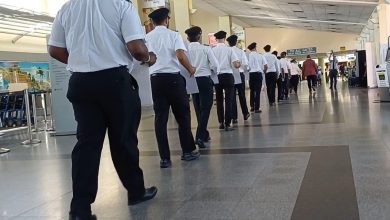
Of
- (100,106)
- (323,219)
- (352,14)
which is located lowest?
(323,219)

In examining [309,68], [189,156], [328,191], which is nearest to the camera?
[328,191]

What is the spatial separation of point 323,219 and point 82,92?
1.75 meters

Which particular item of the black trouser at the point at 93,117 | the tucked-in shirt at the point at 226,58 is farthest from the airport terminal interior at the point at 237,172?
the tucked-in shirt at the point at 226,58

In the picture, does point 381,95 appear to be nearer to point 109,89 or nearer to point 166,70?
point 166,70

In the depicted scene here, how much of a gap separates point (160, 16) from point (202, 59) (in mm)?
1547

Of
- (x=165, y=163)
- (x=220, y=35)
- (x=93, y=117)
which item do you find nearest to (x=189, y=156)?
(x=165, y=163)

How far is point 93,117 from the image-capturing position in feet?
10.5

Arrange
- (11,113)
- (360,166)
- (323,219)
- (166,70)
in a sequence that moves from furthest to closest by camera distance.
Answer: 1. (11,113)
2. (166,70)
3. (360,166)
4. (323,219)

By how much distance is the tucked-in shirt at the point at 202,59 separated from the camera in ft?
21.3

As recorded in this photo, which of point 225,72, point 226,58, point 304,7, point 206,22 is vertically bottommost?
point 225,72

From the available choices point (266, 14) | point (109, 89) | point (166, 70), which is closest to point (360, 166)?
point (166, 70)

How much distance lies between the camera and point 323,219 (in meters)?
2.88

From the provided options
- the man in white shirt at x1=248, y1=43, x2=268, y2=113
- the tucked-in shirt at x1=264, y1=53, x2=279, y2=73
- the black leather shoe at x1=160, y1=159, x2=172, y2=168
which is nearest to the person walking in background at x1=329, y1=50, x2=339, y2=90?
the tucked-in shirt at x1=264, y1=53, x2=279, y2=73

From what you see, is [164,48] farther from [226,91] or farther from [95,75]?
[226,91]
